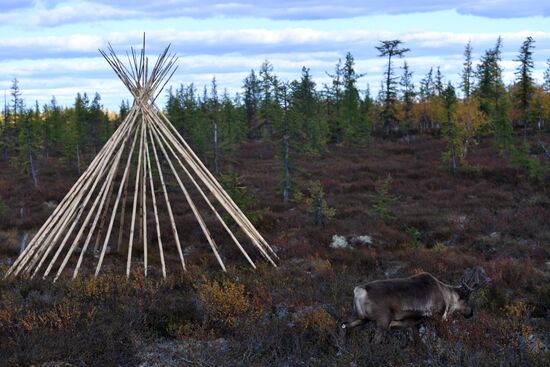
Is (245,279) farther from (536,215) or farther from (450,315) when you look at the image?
(536,215)

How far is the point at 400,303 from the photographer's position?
688 centimetres

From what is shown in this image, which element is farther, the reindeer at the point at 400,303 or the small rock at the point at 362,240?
the small rock at the point at 362,240

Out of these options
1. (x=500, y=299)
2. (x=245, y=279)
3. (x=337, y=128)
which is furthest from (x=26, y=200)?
(x=337, y=128)

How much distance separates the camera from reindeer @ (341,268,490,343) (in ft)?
22.2

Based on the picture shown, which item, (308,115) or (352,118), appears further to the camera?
(352,118)

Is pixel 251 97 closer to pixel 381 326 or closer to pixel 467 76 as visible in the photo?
pixel 467 76

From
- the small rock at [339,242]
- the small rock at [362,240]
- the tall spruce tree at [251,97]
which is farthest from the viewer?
the tall spruce tree at [251,97]

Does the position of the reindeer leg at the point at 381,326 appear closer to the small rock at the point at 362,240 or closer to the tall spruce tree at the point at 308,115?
the small rock at the point at 362,240

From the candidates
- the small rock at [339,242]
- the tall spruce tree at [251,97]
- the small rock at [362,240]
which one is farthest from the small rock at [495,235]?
the tall spruce tree at [251,97]

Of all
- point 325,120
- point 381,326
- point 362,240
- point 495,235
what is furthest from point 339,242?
point 325,120

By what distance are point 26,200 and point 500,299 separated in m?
23.9

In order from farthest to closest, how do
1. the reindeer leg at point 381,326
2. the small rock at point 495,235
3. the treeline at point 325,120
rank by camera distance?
1. the treeline at point 325,120
2. the small rock at point 495,235
3. the reindeer leg at point 381,326

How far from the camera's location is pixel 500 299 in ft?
31.2

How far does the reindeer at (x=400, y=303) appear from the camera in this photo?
6.76 metres
